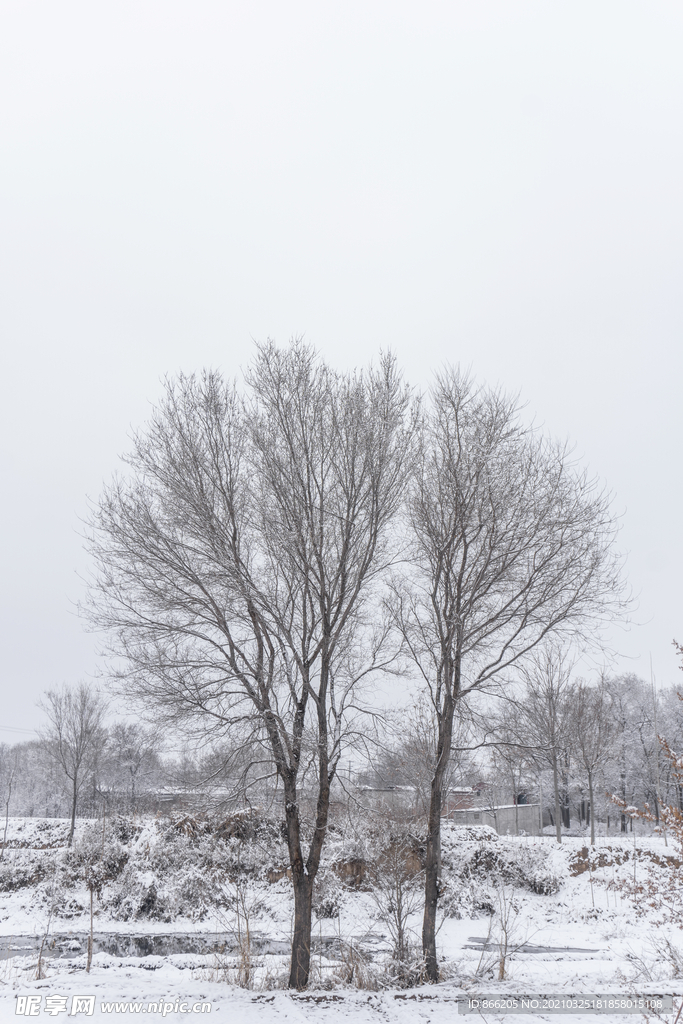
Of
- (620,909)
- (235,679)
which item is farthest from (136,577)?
(620,909)

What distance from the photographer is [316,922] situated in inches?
719

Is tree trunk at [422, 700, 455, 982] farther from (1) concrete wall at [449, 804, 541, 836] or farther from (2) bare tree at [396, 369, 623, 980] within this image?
(1) concrete wall at [449, 804, 541, 836]

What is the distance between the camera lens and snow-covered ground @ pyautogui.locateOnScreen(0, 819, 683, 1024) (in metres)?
8.50

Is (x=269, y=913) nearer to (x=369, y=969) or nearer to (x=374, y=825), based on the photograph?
(x=374, y=825)

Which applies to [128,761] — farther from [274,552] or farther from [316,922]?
[274,552]

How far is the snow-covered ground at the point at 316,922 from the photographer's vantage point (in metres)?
8.50

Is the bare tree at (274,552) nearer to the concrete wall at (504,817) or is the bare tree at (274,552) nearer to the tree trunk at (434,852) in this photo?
the tree trunk at (434,852)

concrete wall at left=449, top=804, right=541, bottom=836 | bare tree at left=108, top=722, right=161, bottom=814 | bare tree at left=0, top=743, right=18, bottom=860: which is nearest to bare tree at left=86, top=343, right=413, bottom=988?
concrete wall at left=449, top=804, right=541, bottom=836

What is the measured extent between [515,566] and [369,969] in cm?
645

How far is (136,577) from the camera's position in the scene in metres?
9.20

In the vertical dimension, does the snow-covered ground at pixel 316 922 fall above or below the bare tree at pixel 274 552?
below

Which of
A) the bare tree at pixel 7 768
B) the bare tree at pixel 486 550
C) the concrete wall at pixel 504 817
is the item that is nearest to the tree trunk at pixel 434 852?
the bare tree at pixel 486 550

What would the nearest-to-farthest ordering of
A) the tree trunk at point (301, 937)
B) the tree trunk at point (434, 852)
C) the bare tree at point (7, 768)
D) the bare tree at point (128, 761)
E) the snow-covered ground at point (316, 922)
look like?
1. the snow-covered ground at point (316, 922)
2. the tree trunk at point (301, 937)
3. the tree trunk at point (434, 852)
4. the bare tree at point (128, 761)
5. the bare tree at point (7, 768)

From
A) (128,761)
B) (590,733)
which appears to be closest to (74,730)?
(128,761)
